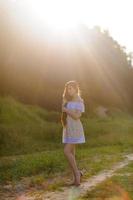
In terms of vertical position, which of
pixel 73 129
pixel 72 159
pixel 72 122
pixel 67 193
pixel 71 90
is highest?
pixel 71 90

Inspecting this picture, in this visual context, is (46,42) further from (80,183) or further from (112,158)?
(80,183)

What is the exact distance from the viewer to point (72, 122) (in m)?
11.4

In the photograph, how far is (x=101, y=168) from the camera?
48.4ft

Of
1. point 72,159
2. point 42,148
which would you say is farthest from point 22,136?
point 72,159

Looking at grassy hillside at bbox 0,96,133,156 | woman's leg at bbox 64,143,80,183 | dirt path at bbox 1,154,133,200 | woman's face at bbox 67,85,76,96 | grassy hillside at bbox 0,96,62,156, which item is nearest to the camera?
dirt path at bbox 1,154,133,200

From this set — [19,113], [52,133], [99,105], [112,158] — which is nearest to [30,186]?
[112,158]

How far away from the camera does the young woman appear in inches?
444

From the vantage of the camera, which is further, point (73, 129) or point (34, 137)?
point (34, 137)

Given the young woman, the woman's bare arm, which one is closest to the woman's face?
the young woman

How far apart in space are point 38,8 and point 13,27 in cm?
655

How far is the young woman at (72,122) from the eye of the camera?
1128 cm

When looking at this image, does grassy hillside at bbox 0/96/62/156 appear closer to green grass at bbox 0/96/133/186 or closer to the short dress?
green grass at bbox 0/96/133/186

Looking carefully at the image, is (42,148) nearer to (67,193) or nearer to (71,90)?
(71,90)

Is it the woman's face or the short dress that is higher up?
the woman's face
